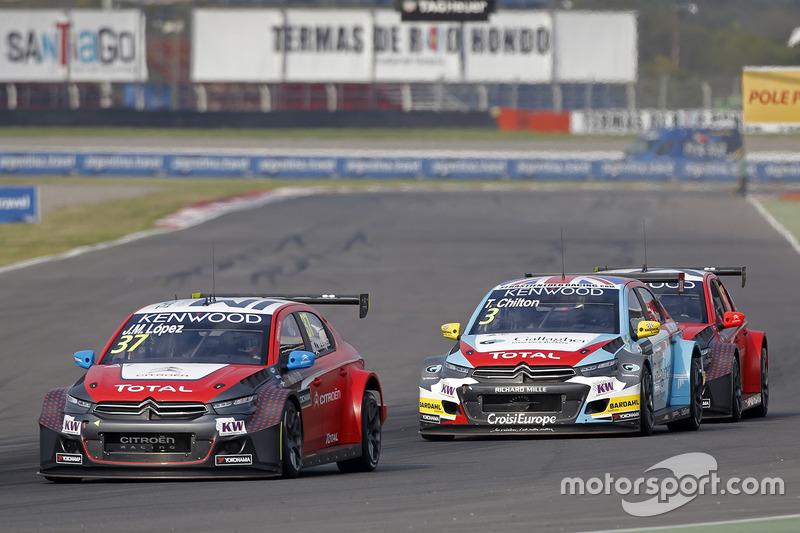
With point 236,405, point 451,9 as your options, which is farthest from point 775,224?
point 451,9

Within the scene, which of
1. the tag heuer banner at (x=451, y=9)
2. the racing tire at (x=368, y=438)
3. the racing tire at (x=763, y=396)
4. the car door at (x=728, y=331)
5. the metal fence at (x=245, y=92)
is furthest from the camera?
the tag heuer banner at (x=451, y=9)

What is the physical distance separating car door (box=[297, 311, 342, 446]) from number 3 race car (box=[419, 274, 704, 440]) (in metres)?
1.50

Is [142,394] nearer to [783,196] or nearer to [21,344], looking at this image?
[21,344]

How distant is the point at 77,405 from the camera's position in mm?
9055

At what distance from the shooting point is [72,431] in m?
8.96

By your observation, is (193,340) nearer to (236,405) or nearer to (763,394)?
(236,405)

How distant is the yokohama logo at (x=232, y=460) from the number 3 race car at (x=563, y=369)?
298 centimetres

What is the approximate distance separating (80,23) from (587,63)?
2901cm

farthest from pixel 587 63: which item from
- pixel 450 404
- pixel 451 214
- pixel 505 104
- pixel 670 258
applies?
pixel 450 404

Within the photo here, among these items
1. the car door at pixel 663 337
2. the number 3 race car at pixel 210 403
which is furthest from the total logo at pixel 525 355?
the number 3 race car at pixel 210 403

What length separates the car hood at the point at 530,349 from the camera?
1130cm

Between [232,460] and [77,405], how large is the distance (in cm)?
108

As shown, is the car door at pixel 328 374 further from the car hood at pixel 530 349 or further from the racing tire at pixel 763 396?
the racing tire at pixel 763 396

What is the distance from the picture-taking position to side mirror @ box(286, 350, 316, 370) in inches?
371
